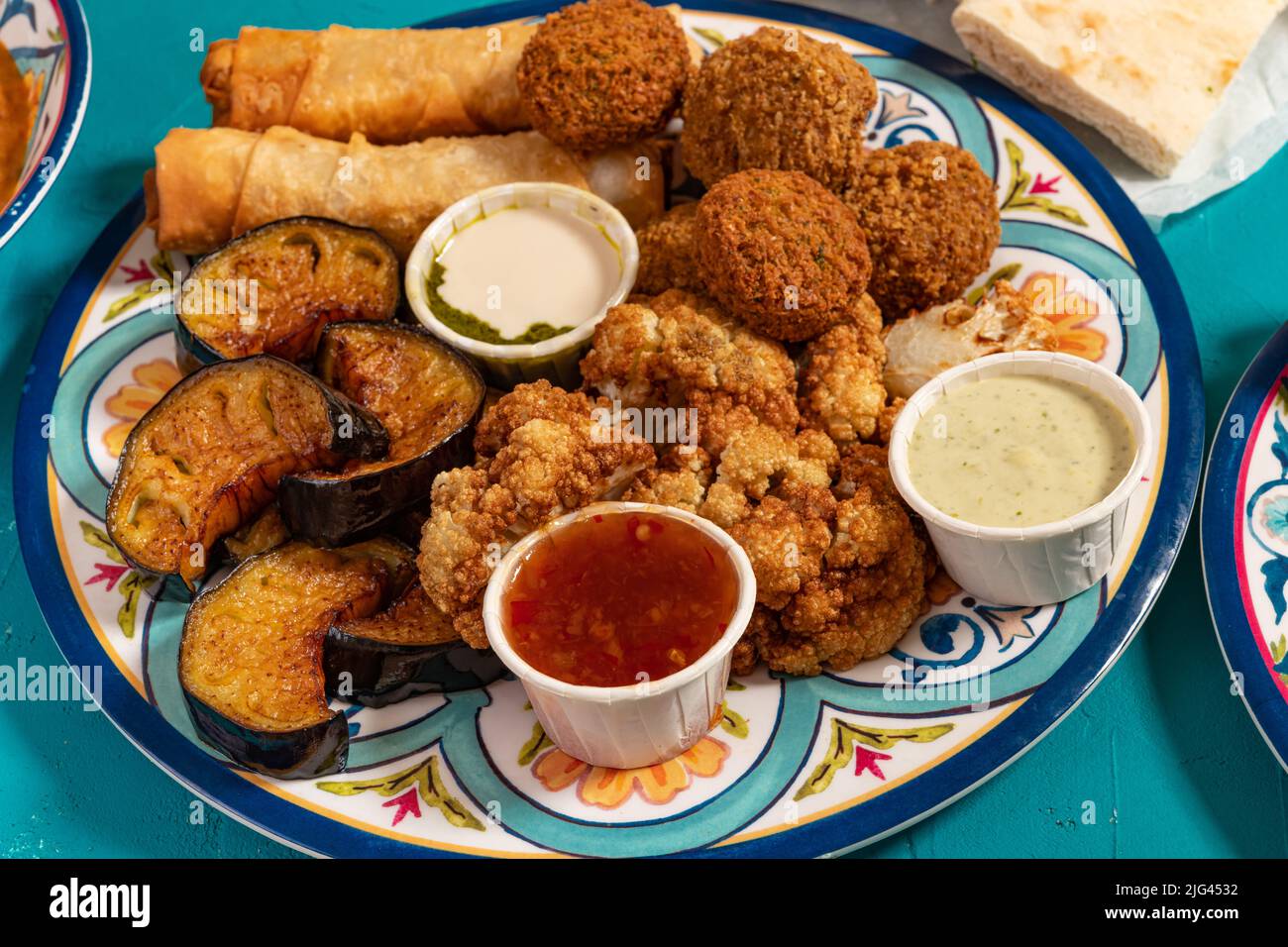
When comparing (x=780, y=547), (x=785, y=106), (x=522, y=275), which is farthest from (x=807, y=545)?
(x=522, y=275)

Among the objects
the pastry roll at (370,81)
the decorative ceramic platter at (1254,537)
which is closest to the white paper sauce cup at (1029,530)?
the decorative ceramic platter at (1254,537)

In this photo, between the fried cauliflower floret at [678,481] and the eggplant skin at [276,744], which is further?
the fried cauliflower floret at [678,481]

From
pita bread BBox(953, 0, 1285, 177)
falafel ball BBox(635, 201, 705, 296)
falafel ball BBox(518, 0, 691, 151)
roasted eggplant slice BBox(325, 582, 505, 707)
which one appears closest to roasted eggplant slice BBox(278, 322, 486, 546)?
roasted eggplant slice BBox(325, 582, 505, 707)

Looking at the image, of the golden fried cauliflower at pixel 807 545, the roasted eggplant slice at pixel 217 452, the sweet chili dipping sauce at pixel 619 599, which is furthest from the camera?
the roasted eggplant slice at pixel 217 452

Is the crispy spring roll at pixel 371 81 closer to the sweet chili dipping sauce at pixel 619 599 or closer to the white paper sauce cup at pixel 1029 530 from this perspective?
the white paper sauce cup at pixel 1029 530

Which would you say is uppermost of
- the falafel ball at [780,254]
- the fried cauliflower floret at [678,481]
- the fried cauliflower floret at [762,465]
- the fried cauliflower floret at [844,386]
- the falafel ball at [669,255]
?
the falafel ball at [780,254]

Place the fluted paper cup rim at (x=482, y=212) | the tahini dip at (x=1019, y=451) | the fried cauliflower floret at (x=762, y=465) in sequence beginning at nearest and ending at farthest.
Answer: the tahini dip at (x=1019, y=451) → the fried cauliflower floret at (x=762, y=465) → the fluted paper cup rim at (x=482, y=212)

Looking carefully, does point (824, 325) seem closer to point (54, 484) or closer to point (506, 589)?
point (506, 589)
